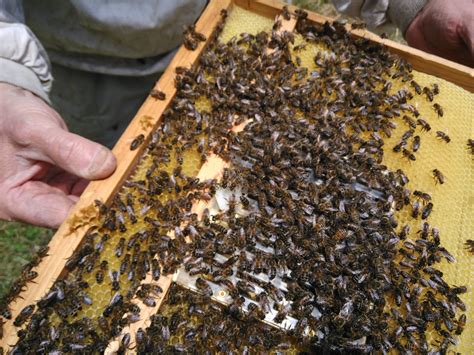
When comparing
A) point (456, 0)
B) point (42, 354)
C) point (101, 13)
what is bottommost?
point (42, 354)

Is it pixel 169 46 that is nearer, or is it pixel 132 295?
pixel 132 295

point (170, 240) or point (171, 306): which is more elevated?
point (170, 240)

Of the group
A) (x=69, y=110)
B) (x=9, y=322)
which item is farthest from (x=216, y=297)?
(x=69, y=110)

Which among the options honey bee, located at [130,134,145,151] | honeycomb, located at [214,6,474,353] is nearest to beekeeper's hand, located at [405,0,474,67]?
honeycomb, located at [214,6,474,353]

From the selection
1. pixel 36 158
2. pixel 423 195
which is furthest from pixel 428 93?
pixel 36 158

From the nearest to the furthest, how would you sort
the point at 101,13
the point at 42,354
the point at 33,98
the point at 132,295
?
the point at 42,354 → the point at 132,295 → the point at 33,98 → the point at 101,13

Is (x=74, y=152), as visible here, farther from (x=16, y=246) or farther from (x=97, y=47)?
(x=16, y=246)

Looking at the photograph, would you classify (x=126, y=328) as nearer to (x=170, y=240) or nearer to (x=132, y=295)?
(x=132, y=295)
